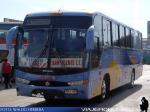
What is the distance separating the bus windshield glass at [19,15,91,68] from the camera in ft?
44.3

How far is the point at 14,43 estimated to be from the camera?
14.2m

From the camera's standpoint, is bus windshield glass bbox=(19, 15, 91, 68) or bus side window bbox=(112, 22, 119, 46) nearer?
bus windshield glass bbox=(19, 15, 91, 68)

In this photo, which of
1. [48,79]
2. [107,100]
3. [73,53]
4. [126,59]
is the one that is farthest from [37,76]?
[126,59]

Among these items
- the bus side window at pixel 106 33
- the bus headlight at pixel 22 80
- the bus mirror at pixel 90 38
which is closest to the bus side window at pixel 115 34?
the bus side window at pixel 106 33

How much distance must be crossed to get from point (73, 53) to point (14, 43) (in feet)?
6.70

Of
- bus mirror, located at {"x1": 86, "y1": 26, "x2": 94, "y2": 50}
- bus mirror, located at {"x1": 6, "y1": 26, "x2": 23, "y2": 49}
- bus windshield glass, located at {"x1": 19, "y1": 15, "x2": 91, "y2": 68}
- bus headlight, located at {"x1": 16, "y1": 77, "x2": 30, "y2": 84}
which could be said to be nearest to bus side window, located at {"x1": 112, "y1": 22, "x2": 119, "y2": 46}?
bus windshield glass, located at {"x1": 19, "y1": 15, "x2": 91, "y2": 68}

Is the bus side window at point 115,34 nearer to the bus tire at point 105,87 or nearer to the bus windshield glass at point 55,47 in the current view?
the bus tire at point 105,87

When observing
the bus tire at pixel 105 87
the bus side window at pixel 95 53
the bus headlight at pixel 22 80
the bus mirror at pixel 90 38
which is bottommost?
the bus tire at pixel 105 87

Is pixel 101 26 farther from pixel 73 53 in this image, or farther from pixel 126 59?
pixel 126 59

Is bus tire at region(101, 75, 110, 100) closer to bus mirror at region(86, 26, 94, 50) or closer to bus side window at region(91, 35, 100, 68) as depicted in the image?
bus side window at region(91, 35, 100, 68)

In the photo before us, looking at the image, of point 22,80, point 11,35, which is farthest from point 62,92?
point 11,35

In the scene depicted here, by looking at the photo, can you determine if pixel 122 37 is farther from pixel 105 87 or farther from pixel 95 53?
pixel 95 53

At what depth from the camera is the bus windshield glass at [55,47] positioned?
44.3 ft

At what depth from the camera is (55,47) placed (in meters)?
13.7
